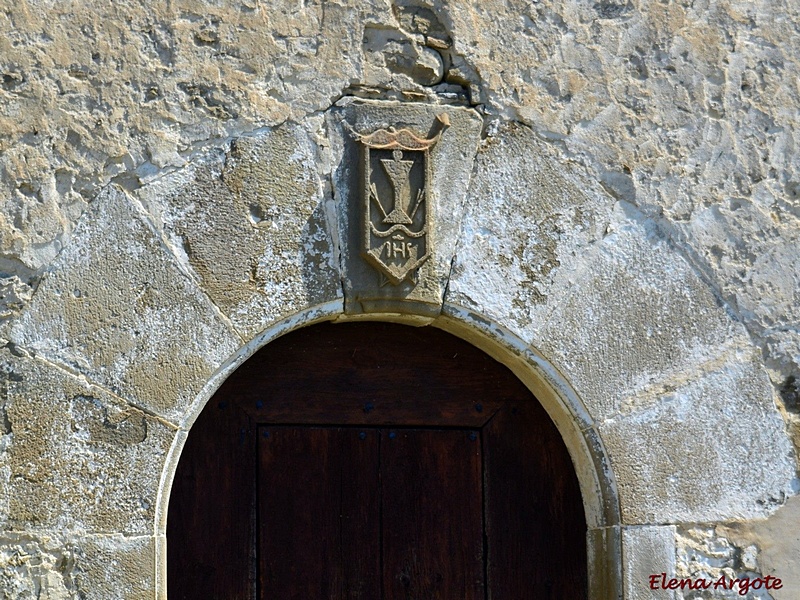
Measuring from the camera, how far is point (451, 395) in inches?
101

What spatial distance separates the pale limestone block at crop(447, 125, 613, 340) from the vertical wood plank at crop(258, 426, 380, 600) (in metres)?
0.47

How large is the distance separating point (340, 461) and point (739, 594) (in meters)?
0.98

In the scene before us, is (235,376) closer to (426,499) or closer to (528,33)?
(426,499)

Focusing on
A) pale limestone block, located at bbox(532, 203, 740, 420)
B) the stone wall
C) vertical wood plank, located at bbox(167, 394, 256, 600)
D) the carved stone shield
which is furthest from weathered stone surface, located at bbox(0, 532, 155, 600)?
pale limestone block, located at bbox(532, 203, 740, 420)

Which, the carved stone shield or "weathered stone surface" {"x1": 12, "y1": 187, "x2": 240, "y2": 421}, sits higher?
the carved stone shield

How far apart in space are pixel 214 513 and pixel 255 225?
2.17ft

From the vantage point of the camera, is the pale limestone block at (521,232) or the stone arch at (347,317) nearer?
the stone arch at (347,317)

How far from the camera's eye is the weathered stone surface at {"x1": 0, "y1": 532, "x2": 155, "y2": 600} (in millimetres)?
2047

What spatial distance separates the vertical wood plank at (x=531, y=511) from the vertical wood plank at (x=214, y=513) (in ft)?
1.91

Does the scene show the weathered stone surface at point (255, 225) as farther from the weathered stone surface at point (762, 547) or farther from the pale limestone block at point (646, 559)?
the weathered stone surface at point (762, 547)

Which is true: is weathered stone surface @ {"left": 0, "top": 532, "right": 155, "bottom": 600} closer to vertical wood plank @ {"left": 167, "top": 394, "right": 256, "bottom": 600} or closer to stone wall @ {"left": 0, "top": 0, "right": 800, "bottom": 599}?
stone wall @ {"left": 0, "top": 0, "right": 800, "bottom": 599}

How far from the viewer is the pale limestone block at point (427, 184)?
7.61 ft

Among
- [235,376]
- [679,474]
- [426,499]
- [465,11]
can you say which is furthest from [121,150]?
[679,474]

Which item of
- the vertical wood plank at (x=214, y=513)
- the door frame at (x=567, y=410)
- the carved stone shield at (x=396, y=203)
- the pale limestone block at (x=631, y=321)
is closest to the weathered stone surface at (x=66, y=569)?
the vertical wood plank at (x=214, y=513)
